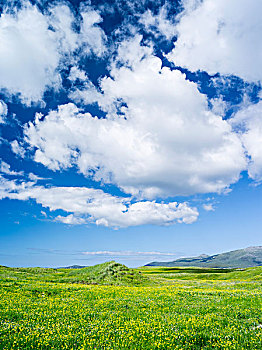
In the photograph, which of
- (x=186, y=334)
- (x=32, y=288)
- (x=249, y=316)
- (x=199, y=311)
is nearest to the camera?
(x=186, y=334)

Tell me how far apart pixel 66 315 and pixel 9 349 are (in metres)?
5.32

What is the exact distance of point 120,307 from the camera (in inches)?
654

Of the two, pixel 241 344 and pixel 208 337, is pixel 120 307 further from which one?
pixel 241 344

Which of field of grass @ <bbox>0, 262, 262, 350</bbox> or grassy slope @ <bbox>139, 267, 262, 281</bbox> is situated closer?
field of grass @ <bbox>0, 262, 262, 350</bbox>

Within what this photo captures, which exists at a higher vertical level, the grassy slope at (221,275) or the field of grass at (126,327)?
the field of grass at (126,327)

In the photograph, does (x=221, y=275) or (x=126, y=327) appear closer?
(x=126, y=327)

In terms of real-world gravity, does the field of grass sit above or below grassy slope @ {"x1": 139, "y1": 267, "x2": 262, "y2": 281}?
above

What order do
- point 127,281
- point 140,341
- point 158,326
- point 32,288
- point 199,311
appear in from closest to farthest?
1. point 140,341
2. point 158,326
3. point 199,311
4. point 32,288
5. point 127,281

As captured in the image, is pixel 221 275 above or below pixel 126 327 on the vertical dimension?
below

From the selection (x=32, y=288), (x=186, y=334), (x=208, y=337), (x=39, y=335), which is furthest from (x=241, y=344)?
(x=32, y=288)

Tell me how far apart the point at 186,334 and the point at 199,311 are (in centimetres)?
537

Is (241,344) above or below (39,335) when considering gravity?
below

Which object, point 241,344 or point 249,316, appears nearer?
point 241,344

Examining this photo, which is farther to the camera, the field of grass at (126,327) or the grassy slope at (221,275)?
the grassy slope at (221,275)
